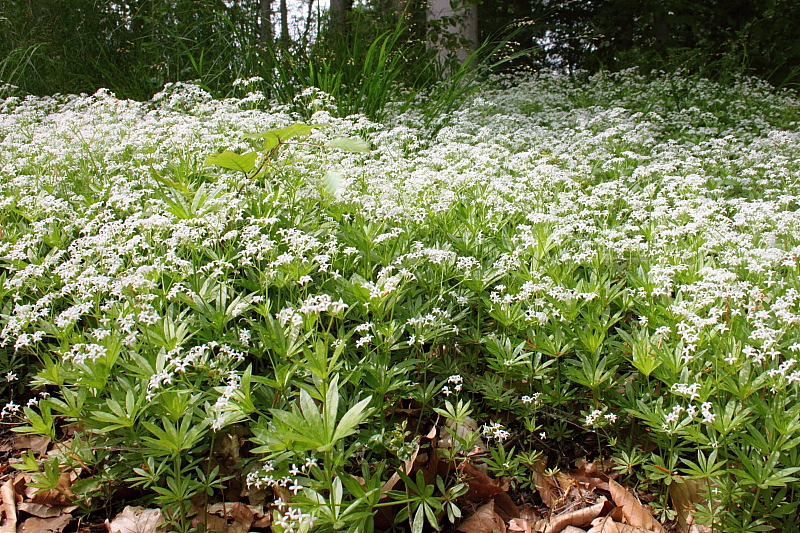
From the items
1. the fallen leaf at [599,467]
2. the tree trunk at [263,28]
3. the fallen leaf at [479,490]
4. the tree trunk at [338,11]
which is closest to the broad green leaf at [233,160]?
the fallen leaf at [479,490]

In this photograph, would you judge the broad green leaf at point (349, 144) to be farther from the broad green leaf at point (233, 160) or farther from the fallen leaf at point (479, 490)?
the fallen leaf at point (479, 490)

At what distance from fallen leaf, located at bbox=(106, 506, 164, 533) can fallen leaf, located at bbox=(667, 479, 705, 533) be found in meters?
1.90

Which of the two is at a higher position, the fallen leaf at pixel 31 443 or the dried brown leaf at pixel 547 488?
the dried brown leaf at pixel 547 488

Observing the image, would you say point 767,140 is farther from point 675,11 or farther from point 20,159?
point 20,159

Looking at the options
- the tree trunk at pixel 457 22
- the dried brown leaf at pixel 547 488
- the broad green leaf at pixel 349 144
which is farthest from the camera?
the tree trunk at pixel 457 22

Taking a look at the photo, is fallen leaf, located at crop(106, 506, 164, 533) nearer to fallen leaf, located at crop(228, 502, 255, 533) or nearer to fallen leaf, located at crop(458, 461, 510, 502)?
fallen leaf, located at crop(228, 502, 255, 533)

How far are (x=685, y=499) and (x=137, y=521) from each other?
2.04 metres

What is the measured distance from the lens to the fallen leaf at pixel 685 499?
208cm

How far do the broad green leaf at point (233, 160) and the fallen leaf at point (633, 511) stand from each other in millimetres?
2403

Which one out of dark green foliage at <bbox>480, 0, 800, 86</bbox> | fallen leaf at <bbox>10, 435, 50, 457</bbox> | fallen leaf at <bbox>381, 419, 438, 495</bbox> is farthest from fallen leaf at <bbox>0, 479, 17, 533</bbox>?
dark green foliage at <bbox>480, 0, 800, 86</bbox>

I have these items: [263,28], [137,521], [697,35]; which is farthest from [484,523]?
[697,35]

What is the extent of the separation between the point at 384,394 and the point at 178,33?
7641 mm

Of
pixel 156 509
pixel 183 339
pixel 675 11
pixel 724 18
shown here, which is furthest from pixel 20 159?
pixel 724 18

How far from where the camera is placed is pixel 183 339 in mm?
2303
